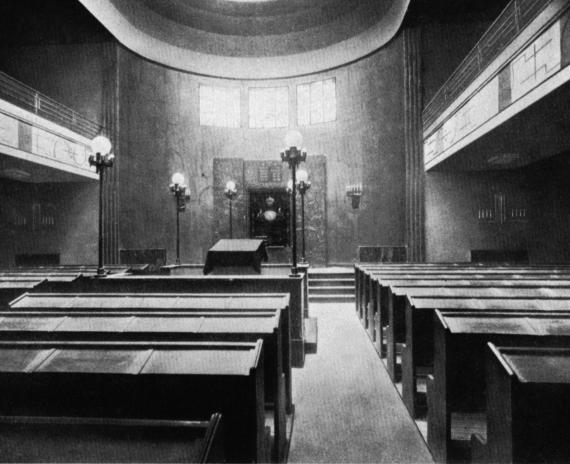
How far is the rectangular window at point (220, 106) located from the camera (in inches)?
555

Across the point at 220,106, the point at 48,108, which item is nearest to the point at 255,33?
the point at 220,106

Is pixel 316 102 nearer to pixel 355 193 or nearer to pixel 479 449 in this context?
pixel 355 193

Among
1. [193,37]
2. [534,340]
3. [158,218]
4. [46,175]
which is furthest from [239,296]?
[193,37]

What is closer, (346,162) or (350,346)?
(350,346)

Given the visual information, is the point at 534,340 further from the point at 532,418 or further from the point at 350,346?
the point at 350,346

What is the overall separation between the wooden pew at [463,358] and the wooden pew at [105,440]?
4.99 feet

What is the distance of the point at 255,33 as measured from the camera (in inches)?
568

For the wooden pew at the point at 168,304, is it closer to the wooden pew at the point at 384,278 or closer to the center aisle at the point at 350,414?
the center aisle at the point at 350,414

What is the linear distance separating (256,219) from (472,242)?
21.9 feet

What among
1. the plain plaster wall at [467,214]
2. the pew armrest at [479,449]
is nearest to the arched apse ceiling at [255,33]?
the plain plaster wall at [467,214]

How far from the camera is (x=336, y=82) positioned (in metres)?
13.7

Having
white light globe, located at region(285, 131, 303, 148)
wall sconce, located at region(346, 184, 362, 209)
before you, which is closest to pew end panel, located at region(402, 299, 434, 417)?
white light globe, located at region(285, 131, 303, 148)

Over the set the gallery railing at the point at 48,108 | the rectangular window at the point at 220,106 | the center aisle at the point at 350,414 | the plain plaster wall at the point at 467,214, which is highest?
the rectangular window at the point at 220,106

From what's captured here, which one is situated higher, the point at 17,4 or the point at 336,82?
the point at 17,4
